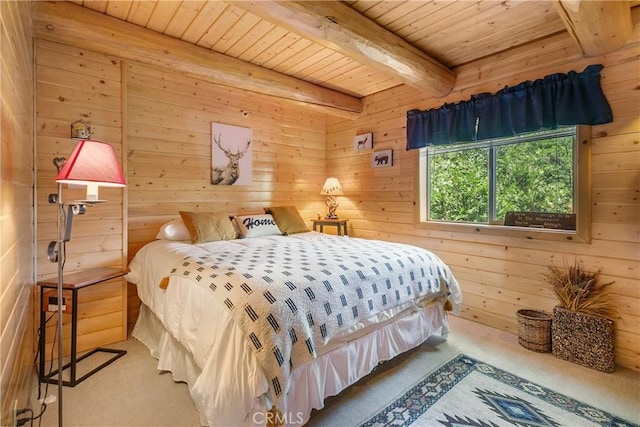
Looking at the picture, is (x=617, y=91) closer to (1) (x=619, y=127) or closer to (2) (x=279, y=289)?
(1) (x=619, y=127)

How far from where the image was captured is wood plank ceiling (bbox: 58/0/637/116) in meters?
2.14

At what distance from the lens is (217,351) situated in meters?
1.47

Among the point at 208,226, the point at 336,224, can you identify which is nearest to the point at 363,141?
the point at 336,224

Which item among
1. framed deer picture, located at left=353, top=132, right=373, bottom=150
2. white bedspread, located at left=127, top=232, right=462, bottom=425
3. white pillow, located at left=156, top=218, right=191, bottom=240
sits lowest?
white bedspread, located at left=127, top=232, right=462, bottom=425

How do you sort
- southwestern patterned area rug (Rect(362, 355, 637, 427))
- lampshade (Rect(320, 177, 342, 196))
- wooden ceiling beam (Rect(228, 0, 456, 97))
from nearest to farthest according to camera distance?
southwestern patterned area rug (Rect(362, 355, 637, 427)) → wooden ceiling beam (Rect(228, 0, 456, 97)) → lampshade (Rect(320, 177, 342, 196))

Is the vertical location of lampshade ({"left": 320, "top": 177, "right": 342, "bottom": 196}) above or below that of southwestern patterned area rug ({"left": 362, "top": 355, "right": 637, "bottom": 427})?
above

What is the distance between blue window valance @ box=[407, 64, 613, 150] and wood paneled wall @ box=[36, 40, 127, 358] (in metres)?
2.94

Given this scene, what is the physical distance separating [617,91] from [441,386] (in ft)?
7.99

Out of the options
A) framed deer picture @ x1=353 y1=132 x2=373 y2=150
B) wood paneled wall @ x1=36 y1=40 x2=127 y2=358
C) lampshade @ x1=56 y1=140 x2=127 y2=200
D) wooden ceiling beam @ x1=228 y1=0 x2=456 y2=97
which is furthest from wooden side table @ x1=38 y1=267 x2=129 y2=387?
framed deer picture @ x1=353 y1=132 x2=373 y2=150

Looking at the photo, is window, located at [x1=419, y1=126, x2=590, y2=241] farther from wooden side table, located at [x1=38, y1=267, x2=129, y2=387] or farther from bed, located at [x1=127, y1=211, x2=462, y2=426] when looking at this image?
wooden side table, located at [x1=38, y1=267, x2=129, y2=387]

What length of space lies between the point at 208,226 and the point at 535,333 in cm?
290

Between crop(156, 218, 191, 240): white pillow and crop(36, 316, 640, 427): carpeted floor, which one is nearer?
crop(36, 316, 640, 427): carpeted floor

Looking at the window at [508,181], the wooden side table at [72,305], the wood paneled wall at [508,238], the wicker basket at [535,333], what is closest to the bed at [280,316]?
the wooden side table at [72,305]

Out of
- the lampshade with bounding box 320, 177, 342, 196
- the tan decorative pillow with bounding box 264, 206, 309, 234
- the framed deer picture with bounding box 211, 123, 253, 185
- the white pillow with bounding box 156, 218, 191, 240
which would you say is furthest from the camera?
the lampshade with bounding box 320, 177, 342, 196
